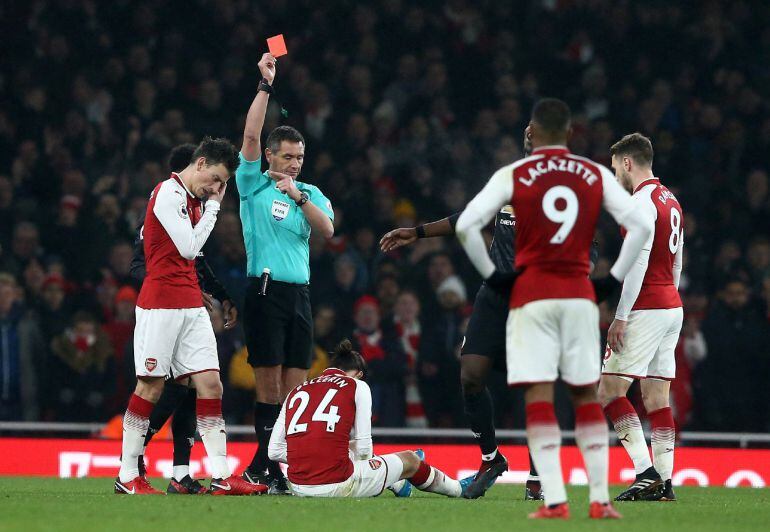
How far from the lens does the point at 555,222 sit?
657cm

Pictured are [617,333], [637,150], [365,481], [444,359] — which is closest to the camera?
[365,481]

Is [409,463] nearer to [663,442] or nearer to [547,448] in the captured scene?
[663,442]

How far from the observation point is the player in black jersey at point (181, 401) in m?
9.08

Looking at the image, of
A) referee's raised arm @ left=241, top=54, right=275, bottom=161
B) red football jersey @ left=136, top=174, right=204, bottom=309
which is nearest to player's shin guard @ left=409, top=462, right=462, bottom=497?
red football jersey @ left=136, top=174, right=204, bottom=309

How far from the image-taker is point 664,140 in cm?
1717

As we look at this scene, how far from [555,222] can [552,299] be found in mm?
386

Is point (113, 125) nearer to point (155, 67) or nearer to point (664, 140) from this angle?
point (155, 67)

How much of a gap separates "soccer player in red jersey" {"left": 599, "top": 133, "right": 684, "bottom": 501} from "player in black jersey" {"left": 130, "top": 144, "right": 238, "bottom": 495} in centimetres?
267

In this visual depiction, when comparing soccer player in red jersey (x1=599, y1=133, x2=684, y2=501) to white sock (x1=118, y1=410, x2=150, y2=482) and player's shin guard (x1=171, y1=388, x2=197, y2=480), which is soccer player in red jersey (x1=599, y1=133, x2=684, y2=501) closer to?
player's shin guard (x1=171, y1=388, x2=197, y2=480)

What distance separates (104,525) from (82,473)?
6690mm

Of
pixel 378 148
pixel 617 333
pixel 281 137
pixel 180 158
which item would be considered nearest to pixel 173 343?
pixel 180 158

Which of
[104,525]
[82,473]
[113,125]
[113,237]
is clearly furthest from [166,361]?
[113,125]

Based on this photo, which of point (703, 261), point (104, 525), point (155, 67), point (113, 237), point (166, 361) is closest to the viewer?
point (104, 525)

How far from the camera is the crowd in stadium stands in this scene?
13578 mm
